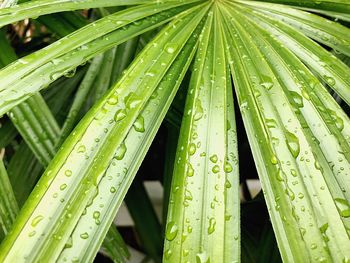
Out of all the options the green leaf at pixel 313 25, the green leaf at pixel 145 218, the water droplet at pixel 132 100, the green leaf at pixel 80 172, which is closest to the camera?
the green leaf at pixel 80 172

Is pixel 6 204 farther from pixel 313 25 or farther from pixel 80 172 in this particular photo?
pixel 313 25

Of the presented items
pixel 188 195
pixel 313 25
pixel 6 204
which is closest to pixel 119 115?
pixel 188 195

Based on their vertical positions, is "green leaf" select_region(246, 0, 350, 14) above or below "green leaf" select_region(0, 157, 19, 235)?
above

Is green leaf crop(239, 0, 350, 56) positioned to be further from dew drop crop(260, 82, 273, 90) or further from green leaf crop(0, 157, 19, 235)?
green leaf crop(0, 157, 19, 235)

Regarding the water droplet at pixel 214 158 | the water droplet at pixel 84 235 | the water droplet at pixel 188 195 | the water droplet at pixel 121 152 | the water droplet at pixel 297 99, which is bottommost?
the water droplet at pixel 84 235

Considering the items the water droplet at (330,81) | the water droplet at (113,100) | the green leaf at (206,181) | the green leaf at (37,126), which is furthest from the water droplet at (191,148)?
the green leaf at (37,126)

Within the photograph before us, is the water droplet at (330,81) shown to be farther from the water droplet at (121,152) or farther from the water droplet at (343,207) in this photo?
the water droplet at (121,152)

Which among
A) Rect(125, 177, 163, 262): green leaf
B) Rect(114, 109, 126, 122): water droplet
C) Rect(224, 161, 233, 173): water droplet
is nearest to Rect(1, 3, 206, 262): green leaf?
Rect(114, 109, 126, 122): water droplet
